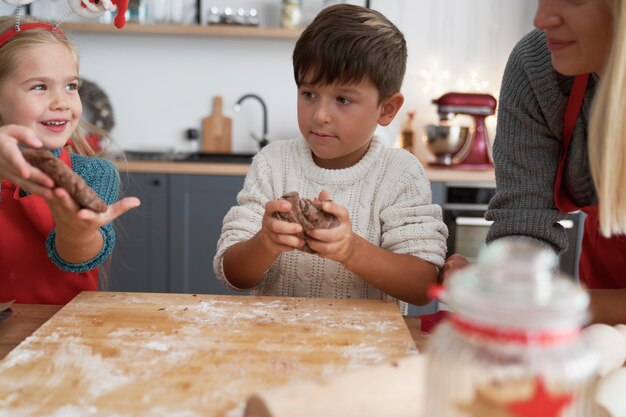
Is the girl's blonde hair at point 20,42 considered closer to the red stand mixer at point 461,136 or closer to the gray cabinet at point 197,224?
the gray cabinet at point 197,224

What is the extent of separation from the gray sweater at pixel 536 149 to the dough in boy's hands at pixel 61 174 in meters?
0.74

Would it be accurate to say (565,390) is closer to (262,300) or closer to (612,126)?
(612,126)

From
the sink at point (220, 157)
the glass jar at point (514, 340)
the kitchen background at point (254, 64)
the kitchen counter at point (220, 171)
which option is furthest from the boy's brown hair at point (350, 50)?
the kitchen background at point (254, 64)

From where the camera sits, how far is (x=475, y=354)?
20.1 inches

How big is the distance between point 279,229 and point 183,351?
0.28 metres

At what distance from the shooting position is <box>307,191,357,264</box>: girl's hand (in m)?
1.09

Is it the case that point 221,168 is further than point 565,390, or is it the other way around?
point 221,168

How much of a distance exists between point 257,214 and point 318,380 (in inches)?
28.4

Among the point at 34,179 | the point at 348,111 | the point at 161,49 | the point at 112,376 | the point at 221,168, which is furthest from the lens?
the point at 161,49

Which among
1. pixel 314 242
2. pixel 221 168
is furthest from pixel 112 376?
pixel 221 168

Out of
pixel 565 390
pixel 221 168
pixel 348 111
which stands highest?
pixel 348 111

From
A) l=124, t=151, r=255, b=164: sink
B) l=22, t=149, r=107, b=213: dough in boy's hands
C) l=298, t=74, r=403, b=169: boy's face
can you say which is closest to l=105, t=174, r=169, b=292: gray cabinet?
l=124, t=151, r=255, b=164: sink

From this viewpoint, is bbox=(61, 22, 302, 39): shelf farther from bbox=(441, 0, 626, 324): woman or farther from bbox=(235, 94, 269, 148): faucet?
bbox=(441, 0, 626, 324): woman

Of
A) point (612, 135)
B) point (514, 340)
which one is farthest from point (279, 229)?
point (514, 340)
